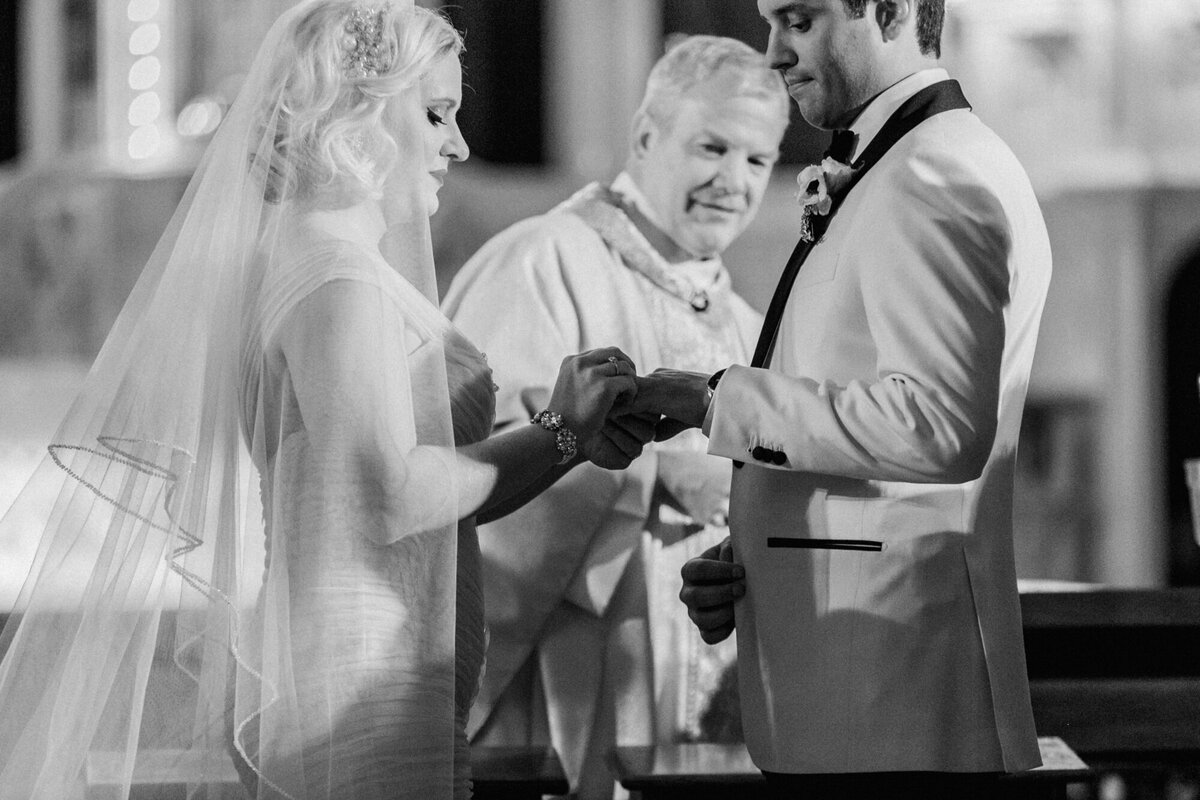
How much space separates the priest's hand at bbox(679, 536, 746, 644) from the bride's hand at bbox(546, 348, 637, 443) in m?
0.29

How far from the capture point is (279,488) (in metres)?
2.40

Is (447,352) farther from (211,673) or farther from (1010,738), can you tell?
(1010,738)

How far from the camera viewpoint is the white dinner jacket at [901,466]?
2.23 metres

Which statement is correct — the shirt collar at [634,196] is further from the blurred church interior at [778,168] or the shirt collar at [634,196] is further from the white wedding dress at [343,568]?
the blurred church interior at [778,168]

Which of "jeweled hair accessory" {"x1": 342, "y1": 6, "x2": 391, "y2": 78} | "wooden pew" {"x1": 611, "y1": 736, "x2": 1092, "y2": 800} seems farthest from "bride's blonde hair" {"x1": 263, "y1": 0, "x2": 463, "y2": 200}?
"wooden pew" {"x1": 611, "y1": 736, "x2": 1092, "y2": 800}

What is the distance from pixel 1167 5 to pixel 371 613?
10124 millimetres

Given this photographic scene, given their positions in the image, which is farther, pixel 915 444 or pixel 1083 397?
pixel 1083 397

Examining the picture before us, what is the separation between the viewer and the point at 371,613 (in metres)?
2.41

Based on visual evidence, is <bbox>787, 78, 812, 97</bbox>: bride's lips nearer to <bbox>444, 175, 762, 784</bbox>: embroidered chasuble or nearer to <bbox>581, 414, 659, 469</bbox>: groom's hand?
<bbox>581, 414, 659, 469</bbox>: groom's hand

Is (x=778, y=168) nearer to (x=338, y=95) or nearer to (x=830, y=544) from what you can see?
(x=338, y=95)

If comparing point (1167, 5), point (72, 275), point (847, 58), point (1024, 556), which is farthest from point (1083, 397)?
point (847, 58)

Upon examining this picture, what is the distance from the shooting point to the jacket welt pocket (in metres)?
2.34

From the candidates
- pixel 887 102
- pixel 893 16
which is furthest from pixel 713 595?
pixel 893 16

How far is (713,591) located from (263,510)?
0.66 m
